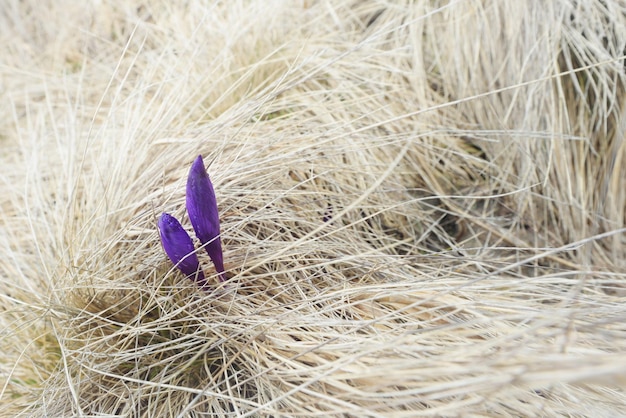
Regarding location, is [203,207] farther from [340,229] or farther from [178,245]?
[340,229]

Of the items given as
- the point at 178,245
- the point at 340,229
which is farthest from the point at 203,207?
the point at 340,229

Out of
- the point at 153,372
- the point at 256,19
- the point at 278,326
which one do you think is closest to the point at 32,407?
the point at 153,372

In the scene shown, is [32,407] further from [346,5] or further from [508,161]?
[346,5]
